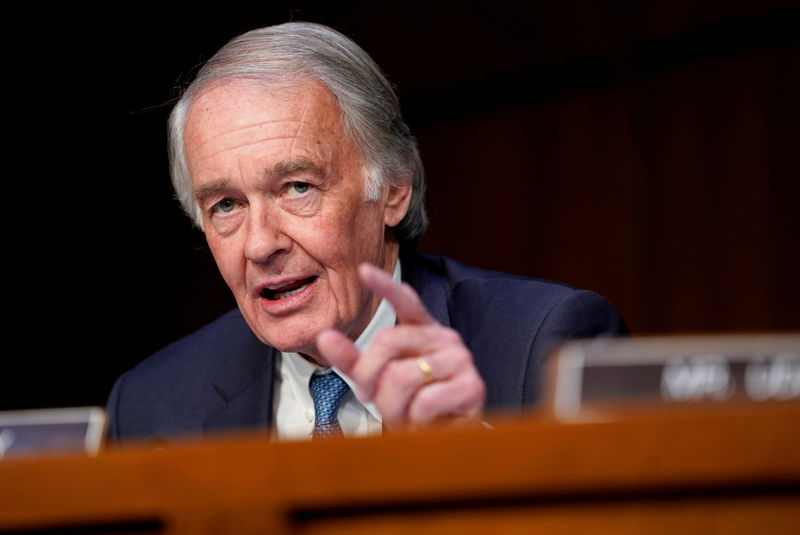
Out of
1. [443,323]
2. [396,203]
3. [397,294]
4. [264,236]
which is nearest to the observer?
[397,294]

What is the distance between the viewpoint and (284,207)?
1.58 metres

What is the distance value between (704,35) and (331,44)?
4.36ft

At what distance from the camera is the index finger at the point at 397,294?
92 centimetres

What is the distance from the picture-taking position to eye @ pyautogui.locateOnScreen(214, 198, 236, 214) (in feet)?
5.33

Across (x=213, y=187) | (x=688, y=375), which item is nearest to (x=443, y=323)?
(x=213, y=187)

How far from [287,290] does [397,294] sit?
2.30 ft

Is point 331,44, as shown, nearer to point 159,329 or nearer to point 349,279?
point 349,279

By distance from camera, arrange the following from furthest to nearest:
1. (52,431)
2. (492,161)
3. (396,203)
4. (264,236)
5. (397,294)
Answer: (492,161), (396,203), (264,236), (397,294), (52,431)

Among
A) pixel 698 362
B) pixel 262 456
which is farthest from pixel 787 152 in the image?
pixel 262 456

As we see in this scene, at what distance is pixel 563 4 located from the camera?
2.91 meters

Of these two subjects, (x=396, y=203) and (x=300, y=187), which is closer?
(x=300, y=187)

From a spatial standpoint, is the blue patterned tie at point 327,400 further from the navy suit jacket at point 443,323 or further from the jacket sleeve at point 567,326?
the jacket sleeve at point 567,326

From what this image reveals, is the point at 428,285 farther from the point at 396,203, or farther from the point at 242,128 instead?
the point at 242,128

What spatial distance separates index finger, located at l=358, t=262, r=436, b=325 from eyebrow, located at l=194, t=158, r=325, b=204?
0.66m
